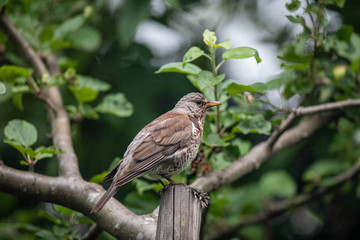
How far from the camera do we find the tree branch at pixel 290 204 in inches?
189

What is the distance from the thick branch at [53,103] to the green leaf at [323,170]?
2.81 meters

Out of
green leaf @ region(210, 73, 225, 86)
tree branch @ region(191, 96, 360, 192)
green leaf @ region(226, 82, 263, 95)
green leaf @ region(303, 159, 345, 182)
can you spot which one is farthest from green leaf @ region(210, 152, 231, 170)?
green leaf @ region(303, 159, 345, 182)

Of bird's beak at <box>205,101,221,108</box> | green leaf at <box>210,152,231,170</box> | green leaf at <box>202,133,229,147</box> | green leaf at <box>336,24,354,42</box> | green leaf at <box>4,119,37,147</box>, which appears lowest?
green leaf at <box>4,119,37,147</box>

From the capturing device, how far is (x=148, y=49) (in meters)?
5.05

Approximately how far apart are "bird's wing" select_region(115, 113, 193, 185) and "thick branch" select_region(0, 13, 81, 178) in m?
0.67

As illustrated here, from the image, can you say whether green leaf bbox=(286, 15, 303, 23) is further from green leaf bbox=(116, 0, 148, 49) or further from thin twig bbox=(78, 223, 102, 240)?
thin twig bbox=(78, 223, 102, 240)

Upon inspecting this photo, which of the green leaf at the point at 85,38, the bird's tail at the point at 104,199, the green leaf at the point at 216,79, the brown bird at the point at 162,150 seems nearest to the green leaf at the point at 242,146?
the brown bird at the point at 162,150

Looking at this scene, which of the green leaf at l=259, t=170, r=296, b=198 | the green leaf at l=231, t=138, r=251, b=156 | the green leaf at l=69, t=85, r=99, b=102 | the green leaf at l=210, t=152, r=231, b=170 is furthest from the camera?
the green leaf at l=259, t=170, r=296, b=198

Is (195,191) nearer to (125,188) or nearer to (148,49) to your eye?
(125,188)

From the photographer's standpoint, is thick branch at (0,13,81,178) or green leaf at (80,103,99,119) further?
green leaf at (80,103,99,119)

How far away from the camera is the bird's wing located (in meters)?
3.08

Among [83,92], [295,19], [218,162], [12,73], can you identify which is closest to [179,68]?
[218,162]

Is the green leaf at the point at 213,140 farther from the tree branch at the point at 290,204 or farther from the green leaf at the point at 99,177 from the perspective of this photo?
the tree branch at the point at 290,204

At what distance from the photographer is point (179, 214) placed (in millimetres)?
2553
